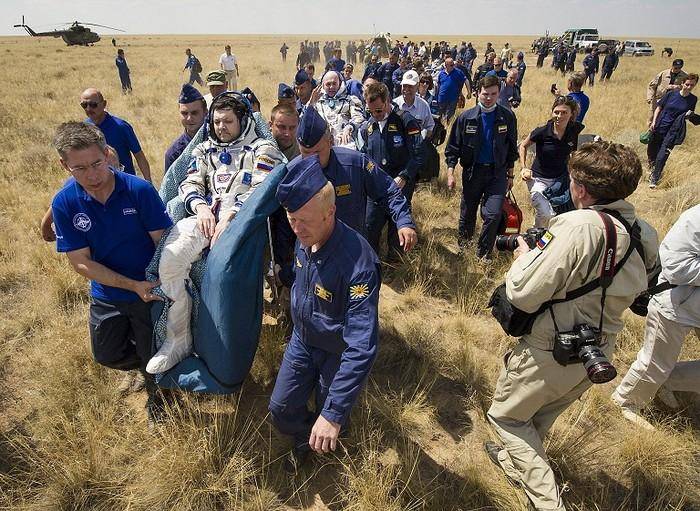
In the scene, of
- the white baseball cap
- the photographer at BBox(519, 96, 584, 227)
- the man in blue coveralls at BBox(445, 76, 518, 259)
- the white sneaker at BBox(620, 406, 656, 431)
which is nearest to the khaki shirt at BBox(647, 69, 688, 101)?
the photographer at BBox(519, 96, 584, 227)

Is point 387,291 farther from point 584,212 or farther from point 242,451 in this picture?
point 584,212

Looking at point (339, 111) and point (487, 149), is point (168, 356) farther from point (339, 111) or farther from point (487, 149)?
point (339, 111)

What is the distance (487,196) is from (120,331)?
3.95m

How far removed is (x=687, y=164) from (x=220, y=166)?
959 cm

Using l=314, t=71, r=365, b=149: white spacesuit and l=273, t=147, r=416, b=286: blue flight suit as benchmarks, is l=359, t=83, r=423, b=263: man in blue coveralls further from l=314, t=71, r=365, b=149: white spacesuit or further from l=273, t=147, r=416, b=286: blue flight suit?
l=273, t=147, r=416, b=286: blue flight suit

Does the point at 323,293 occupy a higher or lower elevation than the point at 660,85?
lower

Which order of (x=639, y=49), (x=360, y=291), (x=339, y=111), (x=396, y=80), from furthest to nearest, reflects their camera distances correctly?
(x=639, y=49) → (x=396, y=80) → (x=339, y=111) → (x=360, y=291)

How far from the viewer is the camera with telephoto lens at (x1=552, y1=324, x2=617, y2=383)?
1824 mm

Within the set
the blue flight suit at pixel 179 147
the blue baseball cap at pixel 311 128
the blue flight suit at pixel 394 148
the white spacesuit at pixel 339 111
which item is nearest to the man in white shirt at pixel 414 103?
the white spacesuit at pixel 339 111

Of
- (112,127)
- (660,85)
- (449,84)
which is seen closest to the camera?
(112,127)

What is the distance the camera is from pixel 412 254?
5293 millimetres

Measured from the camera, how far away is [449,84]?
1077 centimetres

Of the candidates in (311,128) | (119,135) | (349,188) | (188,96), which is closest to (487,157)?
(349,188)

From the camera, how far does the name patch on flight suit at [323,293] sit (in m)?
2.19
